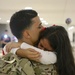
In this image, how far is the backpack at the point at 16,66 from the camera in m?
0.94

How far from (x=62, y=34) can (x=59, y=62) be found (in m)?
0.14

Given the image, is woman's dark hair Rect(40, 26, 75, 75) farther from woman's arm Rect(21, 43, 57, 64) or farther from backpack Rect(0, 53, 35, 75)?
backpack Rect(0, 53, 35, 75)

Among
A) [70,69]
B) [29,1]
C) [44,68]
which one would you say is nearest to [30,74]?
[44,68]

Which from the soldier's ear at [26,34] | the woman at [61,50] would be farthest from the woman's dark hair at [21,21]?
the woman at [61,50]

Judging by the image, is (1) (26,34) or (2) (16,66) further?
(1) (26,34)

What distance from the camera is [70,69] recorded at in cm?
103

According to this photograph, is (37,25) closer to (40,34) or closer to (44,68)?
(40,34)

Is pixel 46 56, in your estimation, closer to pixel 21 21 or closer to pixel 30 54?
pixel 30 54

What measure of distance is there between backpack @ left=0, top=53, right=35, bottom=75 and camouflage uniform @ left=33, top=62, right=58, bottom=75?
0.05m

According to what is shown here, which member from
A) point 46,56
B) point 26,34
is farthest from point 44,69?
point 26,34

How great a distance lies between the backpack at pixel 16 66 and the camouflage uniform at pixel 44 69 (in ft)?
0.16

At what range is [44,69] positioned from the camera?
1020 millimetres

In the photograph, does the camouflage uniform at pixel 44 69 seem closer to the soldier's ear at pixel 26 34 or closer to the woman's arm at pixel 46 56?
the woman's arm at pixel 46 56

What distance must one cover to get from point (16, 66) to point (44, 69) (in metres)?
0.15
